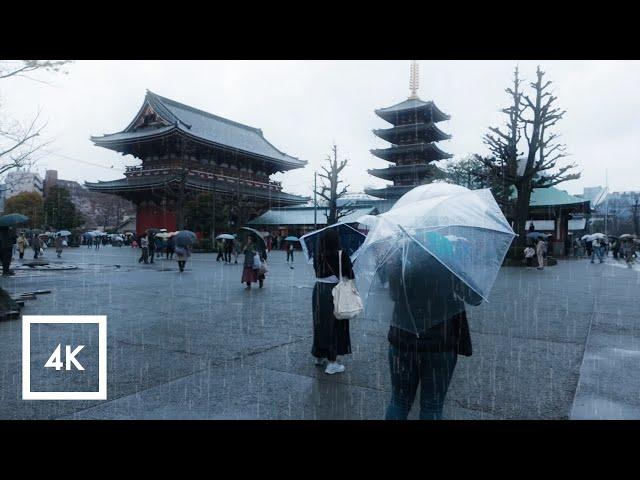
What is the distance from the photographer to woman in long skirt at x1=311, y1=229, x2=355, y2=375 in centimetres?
460

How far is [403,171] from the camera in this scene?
4284cm

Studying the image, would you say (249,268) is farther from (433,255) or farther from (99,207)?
(99,207)

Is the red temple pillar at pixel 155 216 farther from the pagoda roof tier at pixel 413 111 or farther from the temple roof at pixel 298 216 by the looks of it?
the pagoda roof tier at pixel 413 111

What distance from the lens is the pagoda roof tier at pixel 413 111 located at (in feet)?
134

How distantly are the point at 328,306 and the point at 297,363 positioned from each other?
84cm

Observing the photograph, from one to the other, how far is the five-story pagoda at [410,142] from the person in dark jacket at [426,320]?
39.1 m

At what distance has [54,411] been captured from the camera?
3672 mm

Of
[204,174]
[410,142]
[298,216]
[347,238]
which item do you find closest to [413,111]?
[410,142]

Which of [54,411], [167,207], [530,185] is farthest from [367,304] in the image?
[167,207]

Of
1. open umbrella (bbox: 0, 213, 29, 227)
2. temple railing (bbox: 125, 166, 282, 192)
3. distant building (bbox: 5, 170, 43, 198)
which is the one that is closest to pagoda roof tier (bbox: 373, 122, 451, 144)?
temple railing (bbox: 125, 166, 282, 192)

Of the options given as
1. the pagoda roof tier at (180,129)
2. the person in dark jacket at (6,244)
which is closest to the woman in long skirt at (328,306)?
the person in dark jacket at (6,244)

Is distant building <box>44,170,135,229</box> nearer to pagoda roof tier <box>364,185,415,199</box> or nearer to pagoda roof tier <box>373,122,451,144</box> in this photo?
pagoda roof tier <box>364,185,415,199</box>

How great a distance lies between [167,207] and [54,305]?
26.3 metres
